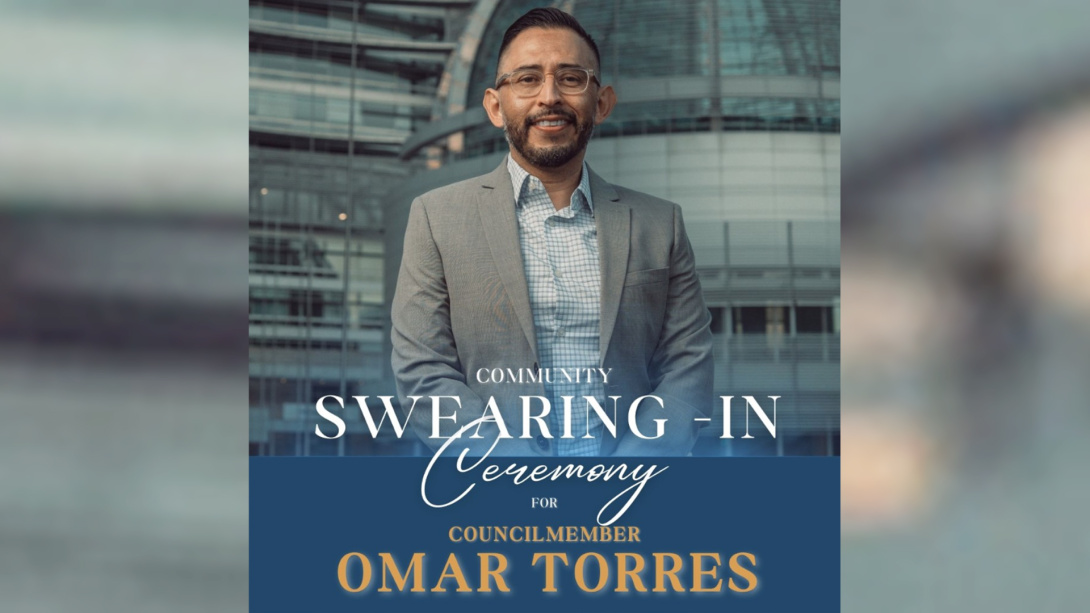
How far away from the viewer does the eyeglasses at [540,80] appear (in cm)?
420

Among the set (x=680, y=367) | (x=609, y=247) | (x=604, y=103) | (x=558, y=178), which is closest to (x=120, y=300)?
(x=558, y=178)

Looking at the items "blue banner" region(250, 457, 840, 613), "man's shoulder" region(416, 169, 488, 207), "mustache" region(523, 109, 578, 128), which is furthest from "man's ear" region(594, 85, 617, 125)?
"blue banner" region(250, 457, 840, 613)

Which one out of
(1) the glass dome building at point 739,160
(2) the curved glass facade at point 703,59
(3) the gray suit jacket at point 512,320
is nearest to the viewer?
(3) the gray suit jacket at point 512,320

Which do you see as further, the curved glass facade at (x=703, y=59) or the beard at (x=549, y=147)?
the curved glass facade at (x=703, y=59)

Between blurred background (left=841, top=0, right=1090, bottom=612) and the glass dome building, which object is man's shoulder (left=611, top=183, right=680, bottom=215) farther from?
blurred background (left=841, top=0, right=1090, bottom=612)

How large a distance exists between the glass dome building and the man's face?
0.09m

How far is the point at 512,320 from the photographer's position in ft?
13.5

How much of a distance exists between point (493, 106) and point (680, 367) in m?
1.18

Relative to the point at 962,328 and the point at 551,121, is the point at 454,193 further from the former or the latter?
the point at 962,328

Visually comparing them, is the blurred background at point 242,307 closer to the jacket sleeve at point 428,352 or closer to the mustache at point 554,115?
the jacket sleeve at point 428,352

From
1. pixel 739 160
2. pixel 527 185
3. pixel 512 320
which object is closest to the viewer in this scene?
pixel 512 320

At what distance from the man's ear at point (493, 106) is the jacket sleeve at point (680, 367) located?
0.76 m

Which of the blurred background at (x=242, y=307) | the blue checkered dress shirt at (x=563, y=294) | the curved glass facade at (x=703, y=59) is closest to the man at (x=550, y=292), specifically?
the blue checkered dress shirt at (x=563, y=294)

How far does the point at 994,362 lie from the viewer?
427cm
